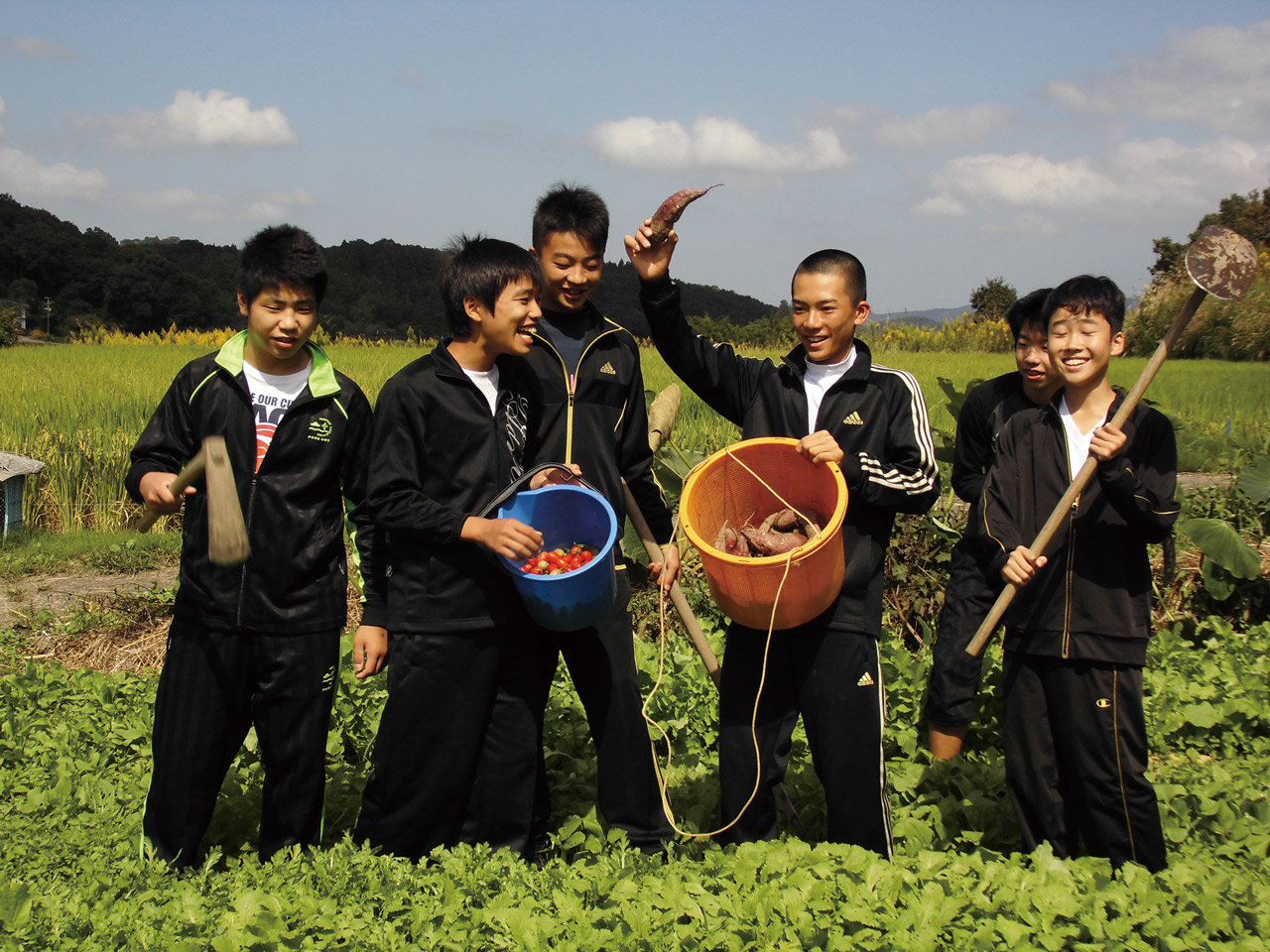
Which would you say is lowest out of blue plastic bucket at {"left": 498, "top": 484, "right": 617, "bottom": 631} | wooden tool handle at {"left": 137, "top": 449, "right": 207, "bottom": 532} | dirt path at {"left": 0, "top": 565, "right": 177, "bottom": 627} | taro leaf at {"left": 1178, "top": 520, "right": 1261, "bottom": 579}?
dirt path at {"left": 0, "top": 565, "right": 177, "bottom": 627}

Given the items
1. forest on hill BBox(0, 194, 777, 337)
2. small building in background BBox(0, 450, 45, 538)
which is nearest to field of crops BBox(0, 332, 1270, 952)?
small building in background BBox(0, 450, 45, 538)

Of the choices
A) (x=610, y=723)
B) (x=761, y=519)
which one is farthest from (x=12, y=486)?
(x=761, y=519)

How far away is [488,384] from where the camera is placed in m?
2.95

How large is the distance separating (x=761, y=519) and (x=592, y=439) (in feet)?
1.94

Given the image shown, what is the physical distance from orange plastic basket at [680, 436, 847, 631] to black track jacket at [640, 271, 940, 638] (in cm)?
11

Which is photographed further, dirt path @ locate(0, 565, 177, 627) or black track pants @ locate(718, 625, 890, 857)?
dirt path @ locate(0, 565, 177, 627)

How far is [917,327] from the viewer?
19.0 m

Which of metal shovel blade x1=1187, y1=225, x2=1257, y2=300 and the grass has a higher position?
metal shovel blade x1=1187, y1=225, x2=1257, y2=300

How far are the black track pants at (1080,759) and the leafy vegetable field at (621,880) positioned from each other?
15 centimetres

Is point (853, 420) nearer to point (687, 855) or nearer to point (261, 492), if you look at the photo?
point (687, 855)

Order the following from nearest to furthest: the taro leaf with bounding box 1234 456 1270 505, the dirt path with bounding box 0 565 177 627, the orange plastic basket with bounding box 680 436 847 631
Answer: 1. the orange plastic basket with bounding box 680 436 847 631
2. the dirt path with bounding box 0 565 177 627
3. the taro leaf with bounding box 1234 456 1270 505

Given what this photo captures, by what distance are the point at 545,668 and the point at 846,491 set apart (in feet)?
3.67

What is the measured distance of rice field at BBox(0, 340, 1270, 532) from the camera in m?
Answer: 7.10

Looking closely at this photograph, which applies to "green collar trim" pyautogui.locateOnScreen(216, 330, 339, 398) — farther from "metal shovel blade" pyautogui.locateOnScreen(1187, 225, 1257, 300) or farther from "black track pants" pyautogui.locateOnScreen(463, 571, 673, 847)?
"metal shovel blade" pyautogui.locateOnScreen(1187, 225, 1257, 300)
